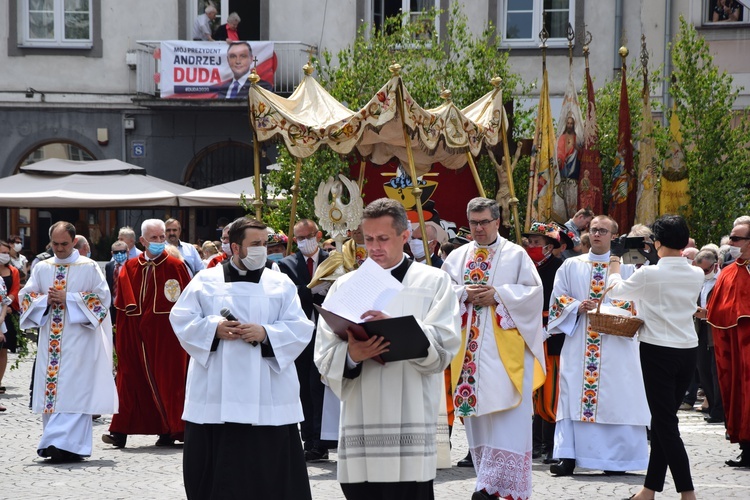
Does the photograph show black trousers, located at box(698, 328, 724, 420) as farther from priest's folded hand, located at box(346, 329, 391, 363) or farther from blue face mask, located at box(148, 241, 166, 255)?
priest's folded hand, located at box(346, 329, 391, 363)

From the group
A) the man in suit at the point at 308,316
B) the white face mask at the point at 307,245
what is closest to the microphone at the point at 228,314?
the man in suit at the point at 308,316

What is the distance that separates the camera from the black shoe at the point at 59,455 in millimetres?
10312

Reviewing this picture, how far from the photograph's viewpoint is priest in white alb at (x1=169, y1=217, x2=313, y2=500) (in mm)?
6961

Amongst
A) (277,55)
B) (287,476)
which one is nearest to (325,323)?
(287,476)

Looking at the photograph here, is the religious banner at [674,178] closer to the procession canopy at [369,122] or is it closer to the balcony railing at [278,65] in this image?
the procession canopy at [369,122]

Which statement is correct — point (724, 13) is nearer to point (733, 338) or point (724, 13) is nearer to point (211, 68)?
point (211, 68)

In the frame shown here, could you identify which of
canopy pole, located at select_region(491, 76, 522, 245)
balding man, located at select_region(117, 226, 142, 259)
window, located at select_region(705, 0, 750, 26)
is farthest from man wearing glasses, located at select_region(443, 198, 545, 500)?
window, located at select_region(705, 0, 750, 26)

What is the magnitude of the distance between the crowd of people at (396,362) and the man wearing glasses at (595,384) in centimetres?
1

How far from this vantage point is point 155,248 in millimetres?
11531

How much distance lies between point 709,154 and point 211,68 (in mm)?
11233

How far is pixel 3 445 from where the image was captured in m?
11.2

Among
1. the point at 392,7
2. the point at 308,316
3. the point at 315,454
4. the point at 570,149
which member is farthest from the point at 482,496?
the point at 392,7

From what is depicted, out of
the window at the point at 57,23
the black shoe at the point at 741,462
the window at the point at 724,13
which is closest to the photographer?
the black shoe at the point at 741,462

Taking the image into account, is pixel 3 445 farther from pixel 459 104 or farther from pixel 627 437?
pixel 459 104
